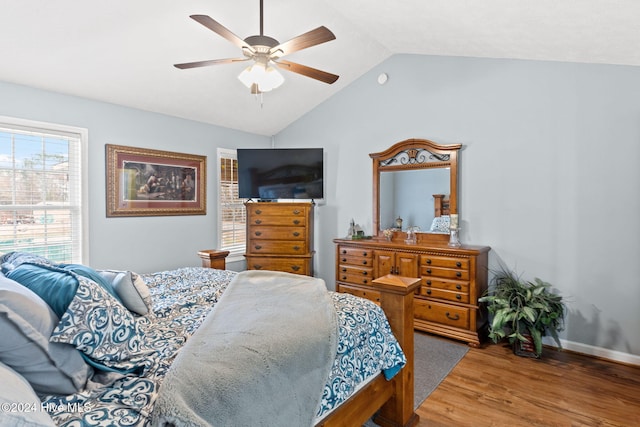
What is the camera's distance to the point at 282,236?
464cm

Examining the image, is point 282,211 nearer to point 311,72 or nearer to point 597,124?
point 311,72

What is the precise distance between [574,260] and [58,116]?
195 inches

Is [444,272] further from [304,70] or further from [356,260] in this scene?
[304,70]

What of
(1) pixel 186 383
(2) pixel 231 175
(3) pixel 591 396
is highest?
(2) pixel 231 175

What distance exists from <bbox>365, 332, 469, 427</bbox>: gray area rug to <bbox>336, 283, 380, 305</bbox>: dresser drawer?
2.03ft

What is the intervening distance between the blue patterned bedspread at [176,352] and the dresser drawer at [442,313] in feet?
5.49

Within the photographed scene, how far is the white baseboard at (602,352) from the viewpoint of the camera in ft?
9.79

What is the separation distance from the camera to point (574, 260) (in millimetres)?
3217

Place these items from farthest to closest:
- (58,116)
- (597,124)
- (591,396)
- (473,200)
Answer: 1. (473,200)
2. (58,116)
3. (597,124)
4. (591,396)

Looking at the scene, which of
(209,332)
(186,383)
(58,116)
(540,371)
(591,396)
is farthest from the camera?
(58,116)

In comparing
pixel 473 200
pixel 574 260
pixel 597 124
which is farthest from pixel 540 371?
pixel 597 124

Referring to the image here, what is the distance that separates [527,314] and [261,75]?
2894mm

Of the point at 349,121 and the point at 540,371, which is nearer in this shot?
the point at 540,371

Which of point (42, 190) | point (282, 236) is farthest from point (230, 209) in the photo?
point (42, 190)
